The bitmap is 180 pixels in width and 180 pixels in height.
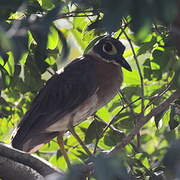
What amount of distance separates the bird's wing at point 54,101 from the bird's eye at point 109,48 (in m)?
0.24

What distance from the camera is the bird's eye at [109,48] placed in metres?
3.98

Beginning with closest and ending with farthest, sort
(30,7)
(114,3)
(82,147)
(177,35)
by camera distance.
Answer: (114,3)
(177,35)
(30,7)
(82,147)

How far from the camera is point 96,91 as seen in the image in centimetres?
380

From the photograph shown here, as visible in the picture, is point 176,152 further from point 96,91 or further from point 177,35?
point 96,91

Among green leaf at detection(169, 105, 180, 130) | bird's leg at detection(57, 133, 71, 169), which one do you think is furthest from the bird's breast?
green leaf at detection(169, 105, 180, 130)

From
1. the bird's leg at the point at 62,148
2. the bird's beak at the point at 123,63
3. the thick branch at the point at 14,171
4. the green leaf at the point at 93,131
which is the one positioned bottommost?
the bird's leg at the point at 62,148

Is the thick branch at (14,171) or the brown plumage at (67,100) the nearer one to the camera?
the thick branch at (14,171)

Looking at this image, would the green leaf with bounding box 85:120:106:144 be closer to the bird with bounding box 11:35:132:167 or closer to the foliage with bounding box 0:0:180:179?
the foliage with bounding box 0:0:180:179

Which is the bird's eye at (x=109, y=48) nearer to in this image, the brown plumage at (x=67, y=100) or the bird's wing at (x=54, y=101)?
the brown plumage at (x=67, y=100)

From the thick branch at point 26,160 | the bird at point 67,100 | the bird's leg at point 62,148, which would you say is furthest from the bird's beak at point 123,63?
the thick branch at point 26,160

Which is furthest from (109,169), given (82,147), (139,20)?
(82,147)

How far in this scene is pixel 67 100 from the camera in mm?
3781

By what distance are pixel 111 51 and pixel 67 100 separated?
56 centimetres

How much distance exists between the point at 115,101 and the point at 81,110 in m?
0.30
